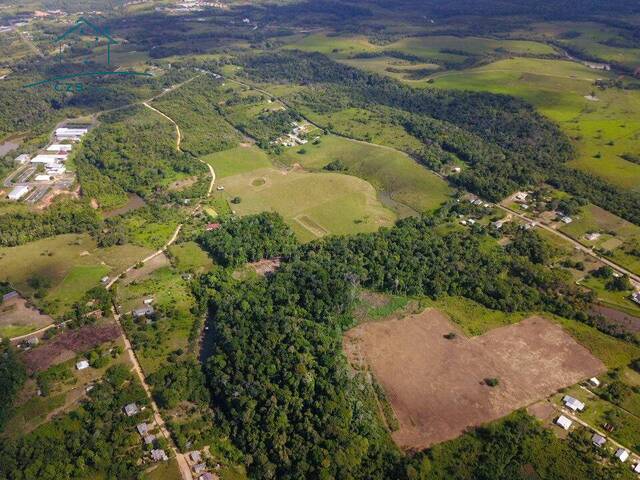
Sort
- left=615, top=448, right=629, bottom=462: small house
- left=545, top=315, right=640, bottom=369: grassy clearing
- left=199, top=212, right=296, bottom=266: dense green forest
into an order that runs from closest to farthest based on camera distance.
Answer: left=615, top=448, right=629, bottom=462: small house, left=545, top=315, right=640, bottom=369: grassy clearing, left=199, top=212, right=296, bottom=266: dense green forest

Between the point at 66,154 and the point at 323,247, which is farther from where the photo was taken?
the point at 66,154

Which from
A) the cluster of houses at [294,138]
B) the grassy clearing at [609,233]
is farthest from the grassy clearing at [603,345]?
the cluster of houses at [294,138]

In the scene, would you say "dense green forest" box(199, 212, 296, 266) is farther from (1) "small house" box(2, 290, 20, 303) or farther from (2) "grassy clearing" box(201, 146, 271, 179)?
(1) "small house" box(2, 290, 20, 303)

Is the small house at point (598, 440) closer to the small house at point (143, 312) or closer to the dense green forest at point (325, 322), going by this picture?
the dense green forest at point (325, 322)

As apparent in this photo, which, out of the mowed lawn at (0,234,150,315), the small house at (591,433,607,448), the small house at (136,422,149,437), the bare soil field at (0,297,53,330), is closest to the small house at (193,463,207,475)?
the small house at (136,422,149,437)

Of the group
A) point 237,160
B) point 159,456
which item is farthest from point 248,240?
point 237,160

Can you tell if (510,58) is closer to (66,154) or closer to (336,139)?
(336,139)

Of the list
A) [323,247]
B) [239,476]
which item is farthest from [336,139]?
[239,476]
